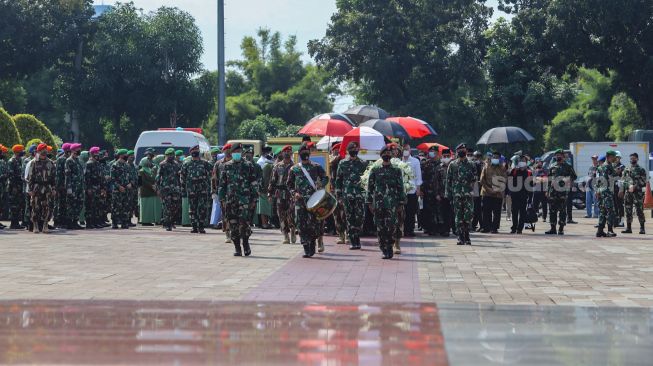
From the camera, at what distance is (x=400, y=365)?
27.6 ft

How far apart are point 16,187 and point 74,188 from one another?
139cm

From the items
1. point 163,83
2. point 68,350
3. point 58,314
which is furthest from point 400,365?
point 163,83

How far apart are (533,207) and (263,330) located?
17.8 metres

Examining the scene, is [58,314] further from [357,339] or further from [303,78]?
[303,78]

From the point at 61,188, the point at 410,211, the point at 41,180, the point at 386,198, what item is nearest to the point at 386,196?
the point at 386,198

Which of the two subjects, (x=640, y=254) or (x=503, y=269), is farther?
(x=640, y=254)

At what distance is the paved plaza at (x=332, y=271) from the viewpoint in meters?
12.7

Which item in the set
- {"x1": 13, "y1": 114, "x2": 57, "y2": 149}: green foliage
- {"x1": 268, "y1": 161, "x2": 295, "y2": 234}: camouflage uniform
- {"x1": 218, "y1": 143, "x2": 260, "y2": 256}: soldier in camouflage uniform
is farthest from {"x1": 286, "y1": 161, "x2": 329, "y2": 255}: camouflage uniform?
{"x1": 13, "y1": 114, "x2": 57, "y2": 149}: green foliage

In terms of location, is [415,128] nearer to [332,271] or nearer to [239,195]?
[239,195]

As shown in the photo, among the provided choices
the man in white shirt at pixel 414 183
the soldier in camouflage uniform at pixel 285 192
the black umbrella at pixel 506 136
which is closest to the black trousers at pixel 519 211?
the man in white shirt at pixel 414 183

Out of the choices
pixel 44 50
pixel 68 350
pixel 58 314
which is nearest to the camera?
pixel 68 350

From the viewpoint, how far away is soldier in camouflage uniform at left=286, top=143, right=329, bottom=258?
17.8 m

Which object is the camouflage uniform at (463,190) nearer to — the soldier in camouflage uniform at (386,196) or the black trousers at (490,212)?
the soldier in camouflage uniform at (386,196)

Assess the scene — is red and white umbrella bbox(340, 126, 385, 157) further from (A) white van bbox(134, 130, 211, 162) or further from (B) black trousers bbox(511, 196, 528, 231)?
(A) white van bbox(134, 130, 211, 162)
